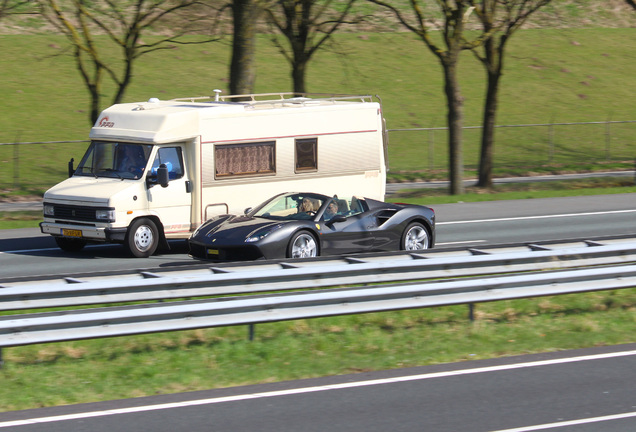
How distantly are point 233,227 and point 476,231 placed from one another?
273 inches

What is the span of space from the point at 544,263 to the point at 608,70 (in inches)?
1821

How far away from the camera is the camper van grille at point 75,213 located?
1566cm

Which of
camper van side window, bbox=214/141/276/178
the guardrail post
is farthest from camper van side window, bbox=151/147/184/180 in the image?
the guardrail post

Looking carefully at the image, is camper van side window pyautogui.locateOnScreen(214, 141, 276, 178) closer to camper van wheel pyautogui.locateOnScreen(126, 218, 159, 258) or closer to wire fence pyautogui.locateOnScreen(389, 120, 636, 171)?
camper van wheel pyautogui.locateOnScreen(126, 218, 159, 258)

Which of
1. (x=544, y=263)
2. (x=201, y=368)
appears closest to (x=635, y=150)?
(x=544, y=263)

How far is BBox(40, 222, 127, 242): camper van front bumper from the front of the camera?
50.8 ft

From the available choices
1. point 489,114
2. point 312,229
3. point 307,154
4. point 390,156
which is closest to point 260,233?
point 312,229

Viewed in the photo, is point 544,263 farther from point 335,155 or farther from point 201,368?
point 335,155

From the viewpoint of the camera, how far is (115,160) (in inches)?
649

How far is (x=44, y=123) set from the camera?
36281 mm

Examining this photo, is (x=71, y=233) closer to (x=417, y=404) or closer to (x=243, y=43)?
(x=243, y=43)

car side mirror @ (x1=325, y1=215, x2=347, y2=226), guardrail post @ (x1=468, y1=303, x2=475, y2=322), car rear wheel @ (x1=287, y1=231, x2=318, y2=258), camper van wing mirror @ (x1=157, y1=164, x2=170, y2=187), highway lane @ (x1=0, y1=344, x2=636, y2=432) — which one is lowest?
highway lane @ (x1=0, y1=344, x2=636, y2=432)

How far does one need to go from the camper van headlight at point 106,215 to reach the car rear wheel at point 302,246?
3.72m

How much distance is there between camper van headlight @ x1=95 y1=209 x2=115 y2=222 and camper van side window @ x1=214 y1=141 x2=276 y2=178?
2.21 metres
